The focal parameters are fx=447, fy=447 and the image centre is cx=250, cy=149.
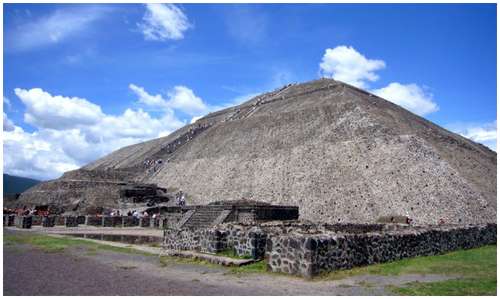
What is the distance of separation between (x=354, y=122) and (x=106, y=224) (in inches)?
928

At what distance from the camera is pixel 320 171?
33.9 metres

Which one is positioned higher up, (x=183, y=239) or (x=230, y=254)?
(x=183, y=239)

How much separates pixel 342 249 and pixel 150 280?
482cm

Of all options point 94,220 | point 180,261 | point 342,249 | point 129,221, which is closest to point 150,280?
point 180,261

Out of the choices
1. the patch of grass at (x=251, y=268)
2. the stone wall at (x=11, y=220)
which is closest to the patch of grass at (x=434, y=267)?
the patch of grass at (x=251, y=268)

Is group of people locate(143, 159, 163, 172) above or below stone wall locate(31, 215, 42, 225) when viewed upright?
above

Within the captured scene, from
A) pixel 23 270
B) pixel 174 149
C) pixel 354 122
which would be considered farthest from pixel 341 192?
pixel 174 149

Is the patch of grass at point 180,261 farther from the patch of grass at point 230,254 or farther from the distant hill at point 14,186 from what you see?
the distant hill at point 14,186

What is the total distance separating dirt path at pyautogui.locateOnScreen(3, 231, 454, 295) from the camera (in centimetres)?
849

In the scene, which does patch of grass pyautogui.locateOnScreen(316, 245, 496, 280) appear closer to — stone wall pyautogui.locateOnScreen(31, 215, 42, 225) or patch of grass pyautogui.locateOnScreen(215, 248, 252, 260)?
patch of grass pyautogui.locateOnScreen(215, 248, 252, 260)

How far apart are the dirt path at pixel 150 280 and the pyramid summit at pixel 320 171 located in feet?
56.1

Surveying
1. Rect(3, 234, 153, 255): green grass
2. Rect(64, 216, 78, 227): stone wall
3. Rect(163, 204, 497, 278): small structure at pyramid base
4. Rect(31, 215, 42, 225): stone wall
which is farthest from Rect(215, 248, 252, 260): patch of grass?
Rect(31, 215, 42, 225): stone wall

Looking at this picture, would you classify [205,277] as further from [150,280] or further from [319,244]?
[319,244]

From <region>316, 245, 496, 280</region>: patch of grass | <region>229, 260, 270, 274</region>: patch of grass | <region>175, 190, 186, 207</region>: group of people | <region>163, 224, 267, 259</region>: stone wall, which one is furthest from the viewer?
<region>175, 190, 186, 207</region>: group of people
